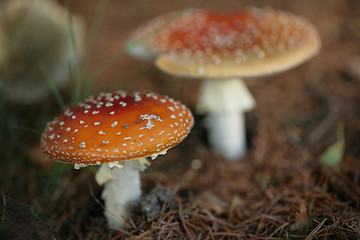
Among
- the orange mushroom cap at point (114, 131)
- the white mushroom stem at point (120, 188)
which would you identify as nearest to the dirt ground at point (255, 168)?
A: the white mushroom stem at point (120, 188)

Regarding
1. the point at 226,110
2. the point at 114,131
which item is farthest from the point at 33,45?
the point at 114,131

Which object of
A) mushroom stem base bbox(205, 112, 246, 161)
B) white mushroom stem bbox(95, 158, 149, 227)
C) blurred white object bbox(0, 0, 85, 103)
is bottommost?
mushroom stem base bbox(205, 112, 246, 161)

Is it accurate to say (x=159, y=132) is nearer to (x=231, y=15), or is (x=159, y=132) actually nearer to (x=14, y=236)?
(x=14, y=236)

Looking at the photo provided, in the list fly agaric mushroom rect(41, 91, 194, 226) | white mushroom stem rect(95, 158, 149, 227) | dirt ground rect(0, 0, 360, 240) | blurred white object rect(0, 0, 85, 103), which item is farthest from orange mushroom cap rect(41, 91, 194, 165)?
blurred white object rect(0, 0, 85, 103)

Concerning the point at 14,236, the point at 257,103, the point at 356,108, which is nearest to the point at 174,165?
the point at 257,103

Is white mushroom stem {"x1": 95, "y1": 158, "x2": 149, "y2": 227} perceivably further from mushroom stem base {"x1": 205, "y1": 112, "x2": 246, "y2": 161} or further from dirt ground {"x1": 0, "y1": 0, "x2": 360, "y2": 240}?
mushroom stem base {"x1": 205, "y1": 112, "x2": 246, "y2": 161}

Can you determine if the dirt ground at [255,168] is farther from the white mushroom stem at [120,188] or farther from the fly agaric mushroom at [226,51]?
the fly agaric mushroom at [226,51]
